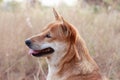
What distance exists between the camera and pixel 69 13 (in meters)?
9.27

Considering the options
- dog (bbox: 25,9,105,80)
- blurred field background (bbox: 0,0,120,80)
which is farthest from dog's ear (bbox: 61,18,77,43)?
→ blurred field background (bbox: 0,0,120,80)

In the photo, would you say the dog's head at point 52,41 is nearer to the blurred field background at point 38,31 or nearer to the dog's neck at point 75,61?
the dog's neck at point 75,61

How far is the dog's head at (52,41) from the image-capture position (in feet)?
17.6

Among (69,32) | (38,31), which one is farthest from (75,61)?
(38,31)

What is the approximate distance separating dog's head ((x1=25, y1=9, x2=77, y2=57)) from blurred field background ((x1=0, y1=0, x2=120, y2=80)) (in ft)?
6.37

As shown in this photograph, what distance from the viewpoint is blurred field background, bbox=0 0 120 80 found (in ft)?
25.8

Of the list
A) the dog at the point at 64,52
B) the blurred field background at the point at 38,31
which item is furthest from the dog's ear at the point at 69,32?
the blurred field background at the point at 38,31

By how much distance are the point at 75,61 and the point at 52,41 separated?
370 mm

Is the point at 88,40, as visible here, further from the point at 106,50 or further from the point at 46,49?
the point at 46,49

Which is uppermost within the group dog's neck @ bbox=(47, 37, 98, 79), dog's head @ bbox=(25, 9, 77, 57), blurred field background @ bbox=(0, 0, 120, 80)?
dog's head @ bbox=(25, 9, 77, 57)

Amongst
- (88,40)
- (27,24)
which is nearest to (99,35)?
(88,40)

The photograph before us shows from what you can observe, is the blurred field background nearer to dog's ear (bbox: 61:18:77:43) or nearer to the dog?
the dog

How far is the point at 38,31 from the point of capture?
8.77 m

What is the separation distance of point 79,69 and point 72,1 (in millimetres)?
4776
